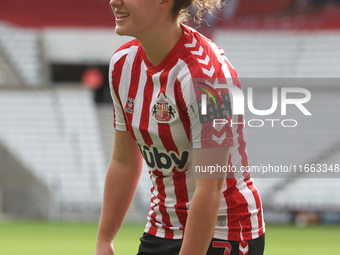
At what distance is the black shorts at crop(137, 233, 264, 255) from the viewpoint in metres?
1.91

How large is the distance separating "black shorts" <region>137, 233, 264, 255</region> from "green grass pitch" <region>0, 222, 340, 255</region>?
496 cm

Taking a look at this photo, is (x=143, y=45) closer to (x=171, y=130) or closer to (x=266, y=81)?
(x=171, y=130)

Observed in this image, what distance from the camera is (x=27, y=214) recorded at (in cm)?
1233

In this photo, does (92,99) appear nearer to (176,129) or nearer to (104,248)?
(104,248)

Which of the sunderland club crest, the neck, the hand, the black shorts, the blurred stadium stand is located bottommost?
the blurred stadium stand

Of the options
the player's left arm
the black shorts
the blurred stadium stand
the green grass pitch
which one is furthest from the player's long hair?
the blurred stadium stand

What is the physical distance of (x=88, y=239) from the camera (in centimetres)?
848

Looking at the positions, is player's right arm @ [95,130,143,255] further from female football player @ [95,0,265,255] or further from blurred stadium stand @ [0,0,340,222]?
blurred stadium stand @ [0,0,340,222]

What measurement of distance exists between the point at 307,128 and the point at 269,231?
4.50 m

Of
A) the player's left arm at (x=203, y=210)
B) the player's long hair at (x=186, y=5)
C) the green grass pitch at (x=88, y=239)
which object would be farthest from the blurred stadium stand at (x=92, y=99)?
the player's left arm at (x=203, y=210)

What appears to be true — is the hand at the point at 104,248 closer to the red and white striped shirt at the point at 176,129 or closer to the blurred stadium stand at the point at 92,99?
the red and white striped shirt at the point at 176,129

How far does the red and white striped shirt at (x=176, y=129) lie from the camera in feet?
5.78

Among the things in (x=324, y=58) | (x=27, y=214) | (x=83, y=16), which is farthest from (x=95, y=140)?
(x=324, y=58)

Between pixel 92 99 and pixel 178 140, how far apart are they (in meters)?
13.7
